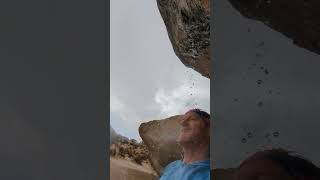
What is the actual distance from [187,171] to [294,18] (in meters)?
0.55

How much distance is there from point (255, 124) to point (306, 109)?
0.47 feet

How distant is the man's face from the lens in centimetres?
158

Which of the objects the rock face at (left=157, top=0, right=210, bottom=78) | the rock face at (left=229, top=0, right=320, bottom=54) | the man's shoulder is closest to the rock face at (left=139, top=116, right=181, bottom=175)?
the man's shoulder

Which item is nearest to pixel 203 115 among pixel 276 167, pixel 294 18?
pixel 276 167

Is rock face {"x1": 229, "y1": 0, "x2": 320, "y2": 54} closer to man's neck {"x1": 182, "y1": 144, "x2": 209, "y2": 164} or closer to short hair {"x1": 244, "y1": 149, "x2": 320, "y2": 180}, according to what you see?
short hair {"x1": 244, "y1": 149, "x2": 320, "y2": 180}

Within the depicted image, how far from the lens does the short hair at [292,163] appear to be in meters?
1.38

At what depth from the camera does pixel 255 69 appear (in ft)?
4.77

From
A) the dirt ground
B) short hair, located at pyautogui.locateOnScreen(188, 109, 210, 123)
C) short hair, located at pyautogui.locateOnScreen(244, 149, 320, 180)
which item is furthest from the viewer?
the dirt ground

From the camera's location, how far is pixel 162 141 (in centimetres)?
163

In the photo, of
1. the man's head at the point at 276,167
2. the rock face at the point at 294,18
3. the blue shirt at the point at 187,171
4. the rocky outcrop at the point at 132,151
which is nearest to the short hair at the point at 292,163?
the man's head at the point at 276,167

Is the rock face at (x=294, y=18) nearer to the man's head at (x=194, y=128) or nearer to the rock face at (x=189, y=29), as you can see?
the rock face at (x=189, y=29)

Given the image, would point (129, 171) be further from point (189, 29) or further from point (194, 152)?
point (189, 29)

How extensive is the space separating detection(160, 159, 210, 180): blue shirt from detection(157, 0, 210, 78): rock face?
0.89 ft

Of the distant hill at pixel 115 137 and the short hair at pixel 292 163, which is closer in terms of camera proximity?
the short hair at pixel 292 163
